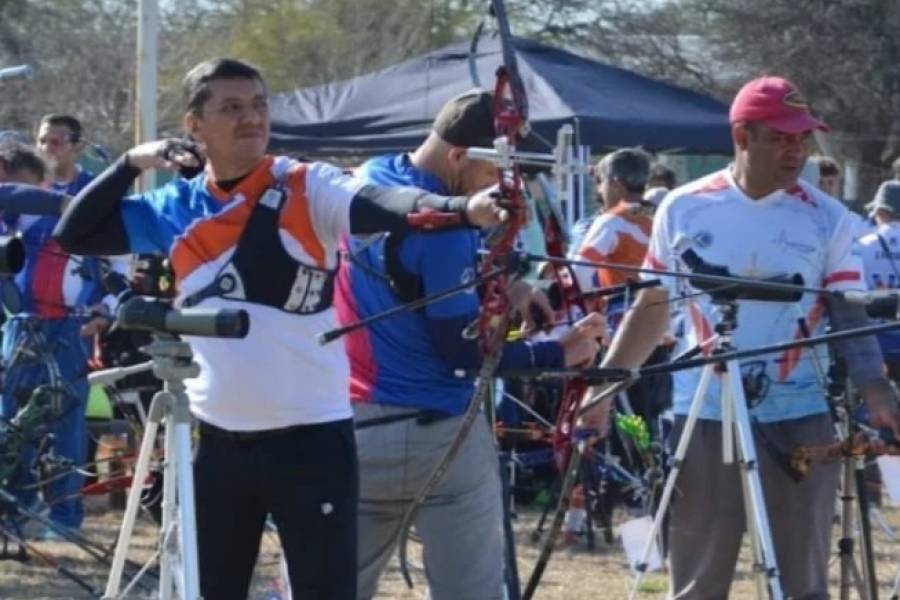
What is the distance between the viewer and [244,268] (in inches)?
173

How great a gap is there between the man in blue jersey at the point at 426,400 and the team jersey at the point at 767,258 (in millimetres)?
579

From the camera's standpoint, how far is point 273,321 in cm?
439

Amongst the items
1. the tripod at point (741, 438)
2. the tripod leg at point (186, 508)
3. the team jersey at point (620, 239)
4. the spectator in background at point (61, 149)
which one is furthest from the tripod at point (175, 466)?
the team jersey at point (620, 239)

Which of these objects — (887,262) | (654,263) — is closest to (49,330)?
(654,263)

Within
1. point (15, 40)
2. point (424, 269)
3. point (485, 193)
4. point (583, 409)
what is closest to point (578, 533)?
point (583, 409)

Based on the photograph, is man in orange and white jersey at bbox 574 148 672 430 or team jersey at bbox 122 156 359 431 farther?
man in orange and white jersey at bbox 574 148 672 430

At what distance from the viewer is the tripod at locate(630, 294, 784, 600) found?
5199 mm

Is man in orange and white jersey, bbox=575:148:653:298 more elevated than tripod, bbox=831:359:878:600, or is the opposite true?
man in orange and white jersey, bbox=575:148:653:298

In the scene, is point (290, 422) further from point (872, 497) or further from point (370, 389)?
point (872, 497)

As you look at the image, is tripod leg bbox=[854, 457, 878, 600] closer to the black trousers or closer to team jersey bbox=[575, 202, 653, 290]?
the black trousers

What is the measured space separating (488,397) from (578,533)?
4.57 m

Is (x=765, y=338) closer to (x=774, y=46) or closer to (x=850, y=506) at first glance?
(x=850, y=506)

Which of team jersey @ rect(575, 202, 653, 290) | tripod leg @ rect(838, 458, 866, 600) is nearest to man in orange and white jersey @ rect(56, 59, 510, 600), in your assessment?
tripod leg @ rect(838, 458, 866, 600)

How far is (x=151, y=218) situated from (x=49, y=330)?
457 centimetres
